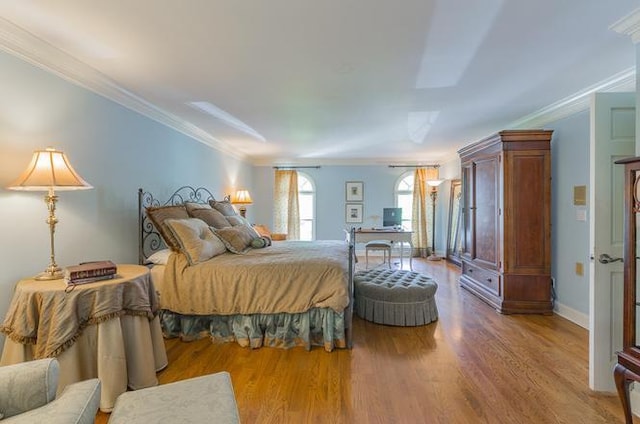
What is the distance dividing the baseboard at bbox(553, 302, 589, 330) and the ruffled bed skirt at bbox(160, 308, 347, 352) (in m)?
2.54

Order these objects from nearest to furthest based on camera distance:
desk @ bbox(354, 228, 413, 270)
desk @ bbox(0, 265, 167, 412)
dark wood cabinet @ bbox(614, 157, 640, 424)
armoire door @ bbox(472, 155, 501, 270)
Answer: dark wood cabinet @ bbox(614, 157, 640, 424) → desk @ bbox(0, 265, 167, 412) → armoire door @ bbox(472, 155, 501, 270) → desk @ bbox(354, 228, 413, 270)

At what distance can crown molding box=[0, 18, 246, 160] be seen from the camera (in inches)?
75.7

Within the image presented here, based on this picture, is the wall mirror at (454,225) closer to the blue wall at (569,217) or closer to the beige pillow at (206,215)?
the blue wall at (569,217)

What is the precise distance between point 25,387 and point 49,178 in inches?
49.0

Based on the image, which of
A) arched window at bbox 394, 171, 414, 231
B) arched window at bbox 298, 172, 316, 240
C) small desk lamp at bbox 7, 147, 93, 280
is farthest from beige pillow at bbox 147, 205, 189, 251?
arched window at bbox 394, 171, 414, 231

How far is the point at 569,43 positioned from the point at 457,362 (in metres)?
2.47

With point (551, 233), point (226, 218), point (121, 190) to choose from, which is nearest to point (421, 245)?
point (551, 233)

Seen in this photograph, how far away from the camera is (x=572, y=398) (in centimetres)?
Result: 204

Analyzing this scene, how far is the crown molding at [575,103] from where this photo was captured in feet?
8.71

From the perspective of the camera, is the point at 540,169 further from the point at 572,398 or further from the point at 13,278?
the point at 13,278

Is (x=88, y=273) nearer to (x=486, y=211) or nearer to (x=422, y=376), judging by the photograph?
(x=422, y=376)

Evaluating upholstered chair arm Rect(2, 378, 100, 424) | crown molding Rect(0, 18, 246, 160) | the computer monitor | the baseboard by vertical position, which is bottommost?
the baseboard

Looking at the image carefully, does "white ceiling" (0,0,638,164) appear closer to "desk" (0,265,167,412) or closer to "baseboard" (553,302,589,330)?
"desk" (0,265,167,412)

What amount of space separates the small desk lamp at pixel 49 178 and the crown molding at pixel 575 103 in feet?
12.7
